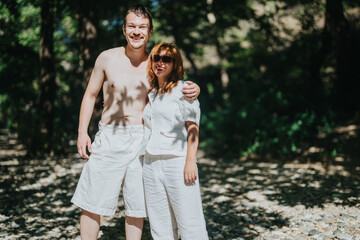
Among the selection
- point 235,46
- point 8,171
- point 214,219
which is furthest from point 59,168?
point 235,46

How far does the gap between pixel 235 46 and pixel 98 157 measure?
1433 centimetres

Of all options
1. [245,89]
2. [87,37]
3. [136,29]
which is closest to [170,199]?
[136,29]

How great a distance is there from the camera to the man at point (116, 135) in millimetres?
2795

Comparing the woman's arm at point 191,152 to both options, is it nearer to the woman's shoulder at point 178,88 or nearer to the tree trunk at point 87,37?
the woman's shoulder at point 178,88

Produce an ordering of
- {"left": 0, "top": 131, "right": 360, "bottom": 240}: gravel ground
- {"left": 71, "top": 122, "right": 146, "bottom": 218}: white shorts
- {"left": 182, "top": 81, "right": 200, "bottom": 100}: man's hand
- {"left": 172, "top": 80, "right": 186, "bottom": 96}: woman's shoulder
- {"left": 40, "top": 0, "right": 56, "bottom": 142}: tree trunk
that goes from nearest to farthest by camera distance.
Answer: {"left": 182, "top": 81, "right": 200, "bottom": 100}: man's hand < {"left": 172, "top": 80, "right": 186, "bottom": 96}: woman's shoulder < {"left": 71, "top": 122, "right": 146, "bottom": 218}: white shorts < {"left": 0, "top": 131, "right": 360, "bottom": 240}: gravel ground < {"left": 40, "top": 0, "right": 56, "bottom": 142}: tree trunk

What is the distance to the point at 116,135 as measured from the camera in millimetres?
2854

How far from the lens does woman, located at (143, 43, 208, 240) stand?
Answer: 2.60 m

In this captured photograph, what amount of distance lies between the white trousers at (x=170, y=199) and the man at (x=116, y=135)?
0.46 feet

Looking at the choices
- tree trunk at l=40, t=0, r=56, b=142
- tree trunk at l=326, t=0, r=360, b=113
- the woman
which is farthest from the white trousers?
tree trunk at l=40, t=0, r=56, b=142

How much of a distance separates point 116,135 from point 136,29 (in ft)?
2.99

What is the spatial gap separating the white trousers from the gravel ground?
1.30 m

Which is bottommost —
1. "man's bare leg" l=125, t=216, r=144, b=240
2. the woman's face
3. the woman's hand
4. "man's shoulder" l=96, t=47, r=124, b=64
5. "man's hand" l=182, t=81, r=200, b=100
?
"man's bare leg" l=125, t=216, r=144, b=240

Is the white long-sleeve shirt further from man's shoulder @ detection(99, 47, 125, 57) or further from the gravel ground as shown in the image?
the gravel ground

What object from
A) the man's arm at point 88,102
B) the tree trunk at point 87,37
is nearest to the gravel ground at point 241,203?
the man's arm at point 88,102
